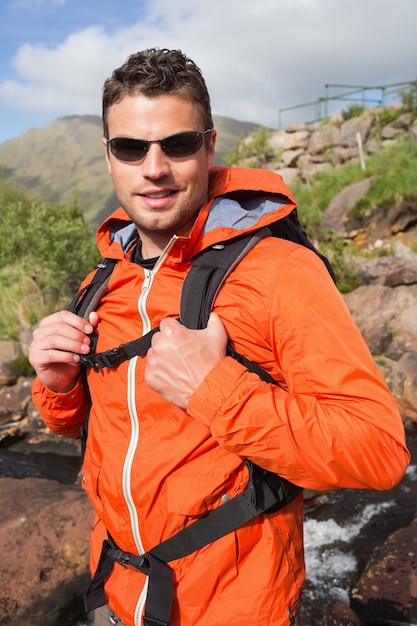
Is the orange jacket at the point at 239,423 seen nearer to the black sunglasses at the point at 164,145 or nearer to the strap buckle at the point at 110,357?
the strap buckle at the point at 110,357

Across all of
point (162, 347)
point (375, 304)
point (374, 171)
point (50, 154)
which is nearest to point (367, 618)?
point (162, 347)

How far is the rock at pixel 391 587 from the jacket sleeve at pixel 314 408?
2.62 meters

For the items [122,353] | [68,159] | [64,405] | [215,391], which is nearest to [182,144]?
[122,353]

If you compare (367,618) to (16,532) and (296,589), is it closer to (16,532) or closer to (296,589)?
(296,589)

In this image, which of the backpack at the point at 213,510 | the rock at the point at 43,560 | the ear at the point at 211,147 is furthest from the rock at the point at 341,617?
the ear at the point at 211,147

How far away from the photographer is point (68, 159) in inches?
3999

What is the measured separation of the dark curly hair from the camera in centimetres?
162

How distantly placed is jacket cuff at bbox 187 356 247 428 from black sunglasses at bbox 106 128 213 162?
774 millimetres

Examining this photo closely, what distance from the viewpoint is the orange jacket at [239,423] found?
4.11ft

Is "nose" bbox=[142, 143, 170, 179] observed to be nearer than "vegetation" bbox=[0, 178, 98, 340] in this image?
Yes

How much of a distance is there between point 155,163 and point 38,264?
35.3ft

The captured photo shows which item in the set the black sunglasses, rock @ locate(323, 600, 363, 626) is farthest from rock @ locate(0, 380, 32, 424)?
the black sunglasses

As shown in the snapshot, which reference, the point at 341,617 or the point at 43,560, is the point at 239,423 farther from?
the point at 43,560

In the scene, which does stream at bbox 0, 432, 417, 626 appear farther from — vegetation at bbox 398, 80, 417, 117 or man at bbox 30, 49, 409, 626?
vegetation at bbox 398, 80, 417, 117
